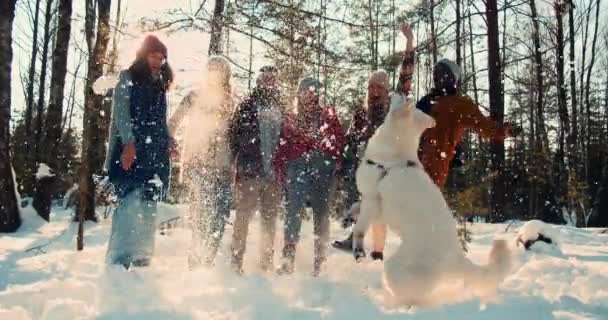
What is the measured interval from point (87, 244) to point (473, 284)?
4945mm

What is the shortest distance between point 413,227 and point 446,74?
6.04 ft

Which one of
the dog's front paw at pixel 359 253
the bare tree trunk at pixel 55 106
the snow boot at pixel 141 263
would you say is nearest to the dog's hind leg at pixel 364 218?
the dog's front paw at pixel 359 253

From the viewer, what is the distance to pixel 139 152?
156 inches

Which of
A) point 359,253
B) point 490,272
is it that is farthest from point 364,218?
point 490,272

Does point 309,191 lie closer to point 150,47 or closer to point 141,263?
point 141,263

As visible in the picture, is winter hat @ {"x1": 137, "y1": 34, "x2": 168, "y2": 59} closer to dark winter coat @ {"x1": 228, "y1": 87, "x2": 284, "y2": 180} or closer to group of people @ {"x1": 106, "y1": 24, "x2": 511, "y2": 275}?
group of people @ {"x1": 106, "y1": 24, "x2": 511, "y2": 275}

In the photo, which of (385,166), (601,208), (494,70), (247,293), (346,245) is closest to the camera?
(247,293)

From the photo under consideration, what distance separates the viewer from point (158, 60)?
4.04m

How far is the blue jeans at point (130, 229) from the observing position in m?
3.95

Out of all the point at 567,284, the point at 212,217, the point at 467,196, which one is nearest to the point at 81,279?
the point at 212,217

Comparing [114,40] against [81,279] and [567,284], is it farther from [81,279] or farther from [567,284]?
[567,284]

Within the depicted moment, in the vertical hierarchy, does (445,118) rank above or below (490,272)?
above

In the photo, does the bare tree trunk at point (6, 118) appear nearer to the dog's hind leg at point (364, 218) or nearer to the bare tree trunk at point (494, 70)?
the dog's hind leg at point (364, 218)

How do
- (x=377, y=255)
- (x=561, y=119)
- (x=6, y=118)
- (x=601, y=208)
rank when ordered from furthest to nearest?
(x=561, y=119)
(x=601, y=208)
(x=6, y=118)
(x=377, y=255)
